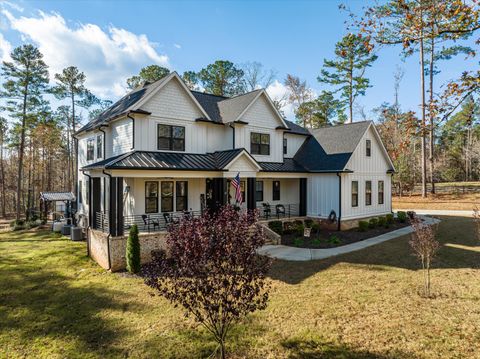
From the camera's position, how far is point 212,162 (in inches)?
645

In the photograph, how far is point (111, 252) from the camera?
39.5 feet

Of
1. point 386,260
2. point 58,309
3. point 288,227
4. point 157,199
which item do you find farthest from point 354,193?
point 58,309

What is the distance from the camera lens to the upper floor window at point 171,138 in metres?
15.7

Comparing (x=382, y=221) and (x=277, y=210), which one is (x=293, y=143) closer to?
(x=277, y=210)

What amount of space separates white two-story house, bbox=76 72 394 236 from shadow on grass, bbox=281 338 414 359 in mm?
9150

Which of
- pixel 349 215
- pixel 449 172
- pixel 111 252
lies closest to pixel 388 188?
pixel 349 215

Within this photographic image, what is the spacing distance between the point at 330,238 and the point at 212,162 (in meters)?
8.02

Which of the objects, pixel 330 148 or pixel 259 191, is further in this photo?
pixel 330 148

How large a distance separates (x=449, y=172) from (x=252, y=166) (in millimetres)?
52066

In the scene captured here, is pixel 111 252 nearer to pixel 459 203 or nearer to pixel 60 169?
pixel 459 203

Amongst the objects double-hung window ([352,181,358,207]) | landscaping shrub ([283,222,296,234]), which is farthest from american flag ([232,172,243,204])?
double-hung window ([352,181,358,207])

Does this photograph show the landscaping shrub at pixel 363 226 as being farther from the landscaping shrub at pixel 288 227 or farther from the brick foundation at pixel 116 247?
the brick foundation at pixel 116 247

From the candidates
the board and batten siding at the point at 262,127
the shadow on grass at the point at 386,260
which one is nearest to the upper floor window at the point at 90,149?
the board and batten siding at the point at 262,127

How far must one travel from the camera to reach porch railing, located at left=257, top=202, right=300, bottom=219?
19.2 m
